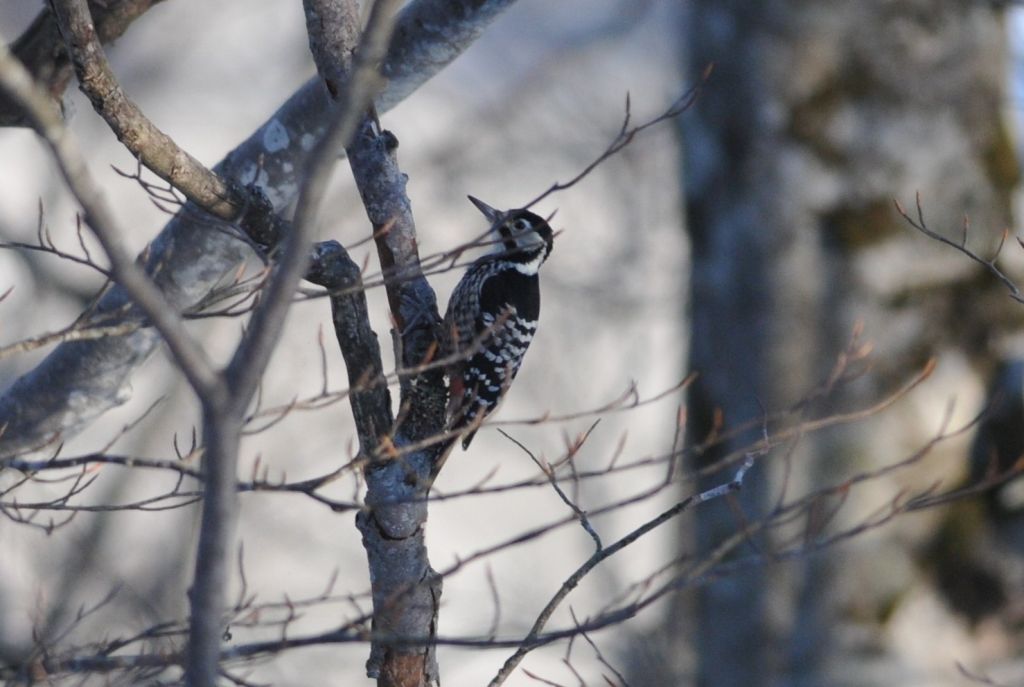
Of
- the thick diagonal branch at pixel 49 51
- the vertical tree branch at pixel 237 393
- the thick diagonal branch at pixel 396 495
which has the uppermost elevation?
the thick diagonal branch at pixel 49 51

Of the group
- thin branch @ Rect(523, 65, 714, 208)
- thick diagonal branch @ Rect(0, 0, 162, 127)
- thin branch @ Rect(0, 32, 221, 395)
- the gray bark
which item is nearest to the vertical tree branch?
thin branch @ Rect(0, 32, 221, 395)

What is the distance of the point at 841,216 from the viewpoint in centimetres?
418

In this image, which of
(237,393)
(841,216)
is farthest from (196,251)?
(841,216)

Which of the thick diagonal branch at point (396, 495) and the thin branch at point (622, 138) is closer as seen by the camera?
the thin branch at point (622, 138)

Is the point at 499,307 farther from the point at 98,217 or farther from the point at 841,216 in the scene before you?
the point at 98,217

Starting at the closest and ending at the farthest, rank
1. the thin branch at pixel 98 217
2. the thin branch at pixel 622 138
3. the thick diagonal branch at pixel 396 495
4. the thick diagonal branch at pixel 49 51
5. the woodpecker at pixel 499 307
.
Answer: the thin branch at pixel 98 217 → the thin branch at pixel 622 138 → the thick diagonal branch at pixel 396 495 → the thick diagonal branch at pixel 49 51 → the woodpecker at pixel 499 307

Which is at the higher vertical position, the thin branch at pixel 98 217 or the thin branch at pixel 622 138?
the thin branch at pixel 622 138

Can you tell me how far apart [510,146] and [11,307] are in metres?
3.62

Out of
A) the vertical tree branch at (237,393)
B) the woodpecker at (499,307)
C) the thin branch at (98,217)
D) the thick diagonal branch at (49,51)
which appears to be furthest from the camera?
the woodpecker at (499,307)

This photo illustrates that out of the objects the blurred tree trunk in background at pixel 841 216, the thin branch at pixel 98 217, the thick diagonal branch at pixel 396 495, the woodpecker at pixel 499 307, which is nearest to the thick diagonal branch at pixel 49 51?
the thick diagonal branch at pixel 396 495

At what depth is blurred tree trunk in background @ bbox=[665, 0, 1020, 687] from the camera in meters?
4.13

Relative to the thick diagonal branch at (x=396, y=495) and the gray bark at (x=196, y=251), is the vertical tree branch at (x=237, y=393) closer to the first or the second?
the thick diagonal branch at (x=396, y=495)

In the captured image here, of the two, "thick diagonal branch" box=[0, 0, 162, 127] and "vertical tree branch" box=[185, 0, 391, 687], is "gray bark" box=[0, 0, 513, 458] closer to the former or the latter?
"thick diagonal branch" box=[0, 0, 162, 127]

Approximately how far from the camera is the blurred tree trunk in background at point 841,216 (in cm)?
413
